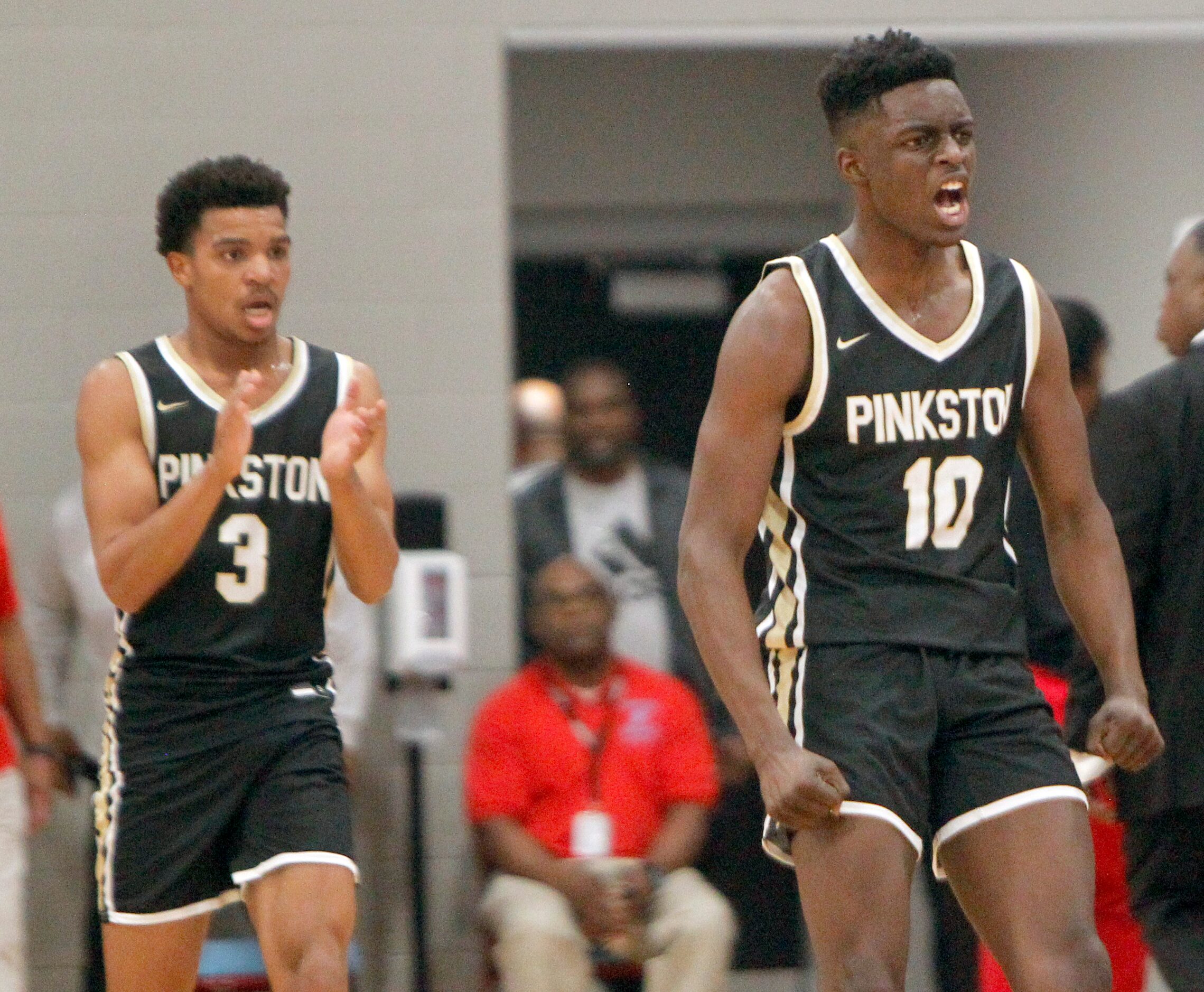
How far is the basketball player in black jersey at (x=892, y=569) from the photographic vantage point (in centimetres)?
316

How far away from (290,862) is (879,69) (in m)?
1.76

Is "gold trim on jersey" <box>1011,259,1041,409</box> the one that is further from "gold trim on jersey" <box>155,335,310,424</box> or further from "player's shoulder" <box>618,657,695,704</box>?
"player's shoulder" <box>618,657,695,704</box>

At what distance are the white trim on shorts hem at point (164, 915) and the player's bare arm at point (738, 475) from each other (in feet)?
3.90

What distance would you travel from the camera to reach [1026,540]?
202 inches

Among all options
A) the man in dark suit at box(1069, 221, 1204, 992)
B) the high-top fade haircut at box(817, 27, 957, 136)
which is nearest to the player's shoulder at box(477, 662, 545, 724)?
the man in dark suit at box(1069, 221, 1204, 992)

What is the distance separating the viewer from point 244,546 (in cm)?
395

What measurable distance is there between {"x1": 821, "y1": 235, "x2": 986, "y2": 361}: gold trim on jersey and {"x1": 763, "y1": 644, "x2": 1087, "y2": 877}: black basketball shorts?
49 cm

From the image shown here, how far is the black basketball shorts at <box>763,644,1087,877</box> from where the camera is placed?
10.5ft

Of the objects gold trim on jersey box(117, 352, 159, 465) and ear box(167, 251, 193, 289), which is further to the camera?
ear box(167, 251, 193, 289)

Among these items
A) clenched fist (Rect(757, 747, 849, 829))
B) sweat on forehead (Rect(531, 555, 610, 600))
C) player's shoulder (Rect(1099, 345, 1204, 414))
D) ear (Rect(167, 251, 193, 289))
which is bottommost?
clenched fist (Rect(757, 747, 849, 829))

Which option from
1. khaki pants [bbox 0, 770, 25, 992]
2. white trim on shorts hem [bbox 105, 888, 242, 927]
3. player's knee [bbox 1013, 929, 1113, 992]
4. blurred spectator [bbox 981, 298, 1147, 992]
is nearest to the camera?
player's knee [bbox 1013, 929, 1113, 992]

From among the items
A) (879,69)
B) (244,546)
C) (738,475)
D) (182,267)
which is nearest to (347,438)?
(244,546)

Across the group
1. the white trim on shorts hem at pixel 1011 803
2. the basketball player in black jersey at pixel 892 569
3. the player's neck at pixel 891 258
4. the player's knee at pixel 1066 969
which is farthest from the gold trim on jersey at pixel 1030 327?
the player's knee at pixel 1066 969

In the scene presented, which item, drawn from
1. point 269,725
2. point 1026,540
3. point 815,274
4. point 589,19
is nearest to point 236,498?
point 269,725
